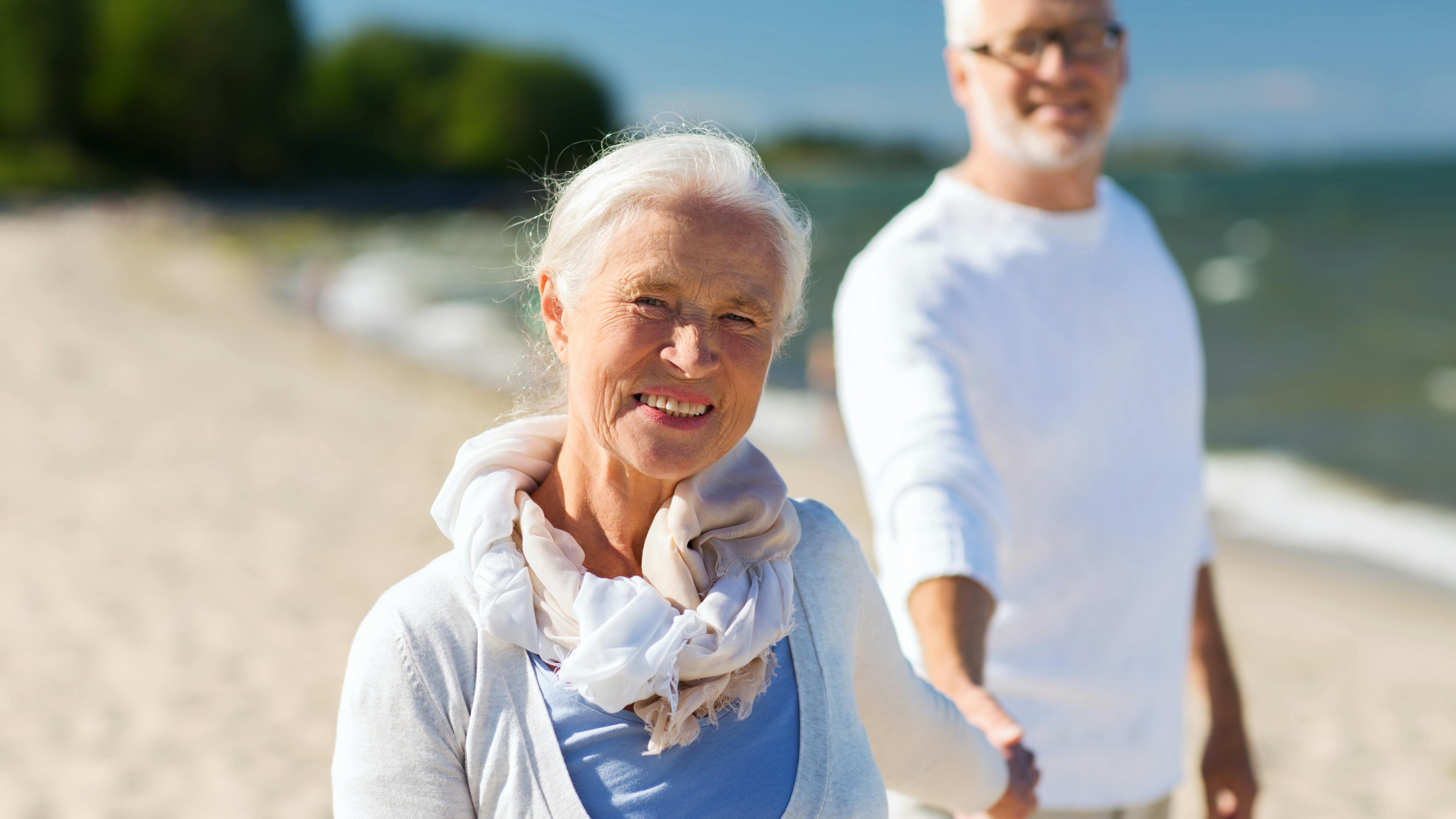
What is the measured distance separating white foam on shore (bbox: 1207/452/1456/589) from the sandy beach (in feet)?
1.39

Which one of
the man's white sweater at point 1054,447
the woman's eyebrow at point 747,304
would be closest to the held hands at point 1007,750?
the man's white sweater at point 1054,447

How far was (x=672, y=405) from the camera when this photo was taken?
1.36 meters

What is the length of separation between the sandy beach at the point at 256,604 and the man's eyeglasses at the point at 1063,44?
4294 millimetres

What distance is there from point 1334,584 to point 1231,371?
1219 centimetres

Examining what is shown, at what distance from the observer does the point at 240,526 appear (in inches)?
346

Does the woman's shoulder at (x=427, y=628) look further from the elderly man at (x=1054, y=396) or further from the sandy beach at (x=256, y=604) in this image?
the sandy beach at (x=256, y=604)

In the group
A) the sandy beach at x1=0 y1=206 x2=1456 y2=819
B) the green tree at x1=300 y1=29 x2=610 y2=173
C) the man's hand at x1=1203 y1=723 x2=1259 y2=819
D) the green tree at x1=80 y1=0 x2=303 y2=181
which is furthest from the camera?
the green tree at x1=300 y1=29 x2=610 y2=173

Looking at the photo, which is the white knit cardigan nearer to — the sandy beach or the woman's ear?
the woman's ear

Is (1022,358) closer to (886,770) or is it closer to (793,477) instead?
(886,770)

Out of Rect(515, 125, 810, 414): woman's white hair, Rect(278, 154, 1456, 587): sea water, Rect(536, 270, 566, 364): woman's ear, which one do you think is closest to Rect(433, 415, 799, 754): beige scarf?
Rect(536, 270, 566, 364): woman's ear

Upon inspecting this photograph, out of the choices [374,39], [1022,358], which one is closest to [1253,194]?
[374,39]

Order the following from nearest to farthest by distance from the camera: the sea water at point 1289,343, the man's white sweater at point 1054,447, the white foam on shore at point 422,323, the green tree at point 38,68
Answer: the man's white sweater at point 1054,447 < the sea water at point 1289,343 < the white foam on shore at point 422,323 < the green tree at point 38,68

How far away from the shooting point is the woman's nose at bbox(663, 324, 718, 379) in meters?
1.33

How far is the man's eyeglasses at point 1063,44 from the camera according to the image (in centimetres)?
218
